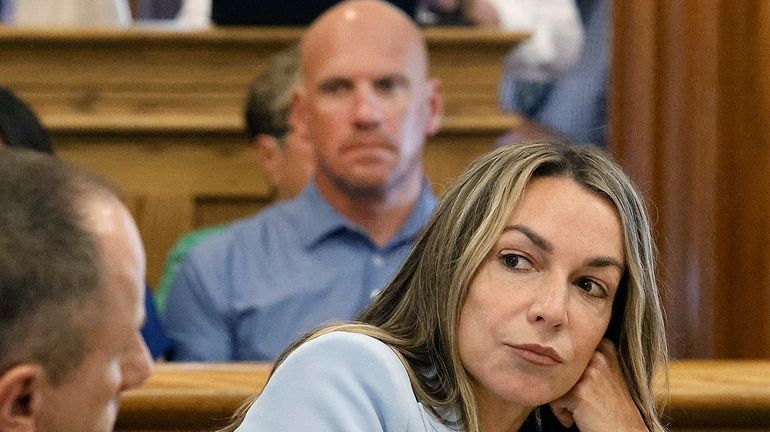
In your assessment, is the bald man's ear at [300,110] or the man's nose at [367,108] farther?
the bald man's ear at [300,110]

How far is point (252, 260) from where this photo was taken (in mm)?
2615

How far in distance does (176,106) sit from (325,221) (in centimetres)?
64

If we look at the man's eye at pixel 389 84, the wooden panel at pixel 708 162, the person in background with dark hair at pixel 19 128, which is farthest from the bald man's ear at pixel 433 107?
the person in background with dark hair at pixel 19 128

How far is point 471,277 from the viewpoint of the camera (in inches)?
56.0

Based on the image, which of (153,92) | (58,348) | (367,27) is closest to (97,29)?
(153,92)

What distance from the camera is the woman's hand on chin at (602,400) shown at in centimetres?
152

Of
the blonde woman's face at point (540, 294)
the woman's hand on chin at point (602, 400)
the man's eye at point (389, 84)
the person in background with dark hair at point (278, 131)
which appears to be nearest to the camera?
the blonde woman's face at point (540, 294)

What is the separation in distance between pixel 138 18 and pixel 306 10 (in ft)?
5.89

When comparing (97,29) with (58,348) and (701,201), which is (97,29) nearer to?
(701,201)

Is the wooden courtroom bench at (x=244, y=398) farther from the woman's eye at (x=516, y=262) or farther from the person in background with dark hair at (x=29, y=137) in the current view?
the person in background with dark hair at (x=29, y=137)

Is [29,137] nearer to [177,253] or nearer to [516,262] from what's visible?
[177,253]

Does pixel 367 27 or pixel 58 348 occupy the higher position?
pixel 58 348

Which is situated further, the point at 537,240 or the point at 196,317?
the point at 196,317

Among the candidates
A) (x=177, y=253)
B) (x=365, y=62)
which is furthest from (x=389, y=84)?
(x=177, y=253)
